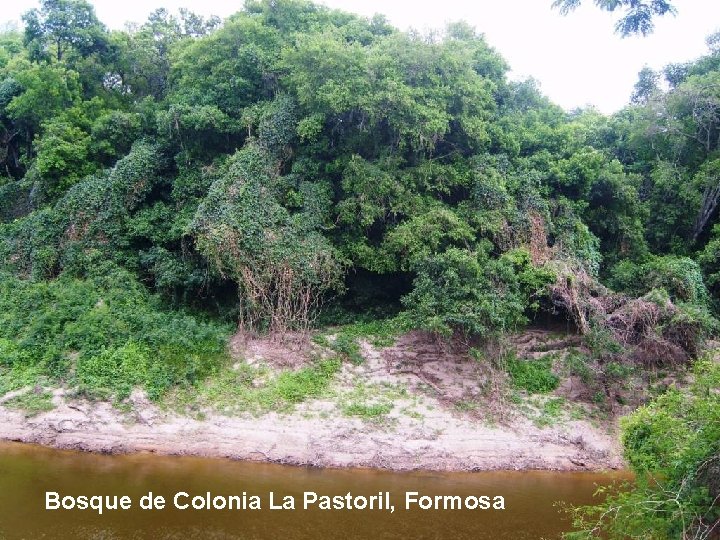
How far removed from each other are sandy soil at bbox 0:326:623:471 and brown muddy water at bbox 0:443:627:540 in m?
0.33

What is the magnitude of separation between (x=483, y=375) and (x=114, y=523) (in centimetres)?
1024

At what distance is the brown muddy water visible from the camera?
9.71 metres

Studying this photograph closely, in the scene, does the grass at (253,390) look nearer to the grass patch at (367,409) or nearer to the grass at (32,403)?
the grass patch at (367,409)

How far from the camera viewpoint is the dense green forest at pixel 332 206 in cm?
1602

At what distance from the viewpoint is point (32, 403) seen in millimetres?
14094

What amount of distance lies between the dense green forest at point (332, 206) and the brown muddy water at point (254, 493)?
2.72m

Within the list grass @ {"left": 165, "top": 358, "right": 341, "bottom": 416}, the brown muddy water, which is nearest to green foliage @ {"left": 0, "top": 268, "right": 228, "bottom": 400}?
grass @ {"left": 165, "top": 358, "right": 341, "bottom": 416}

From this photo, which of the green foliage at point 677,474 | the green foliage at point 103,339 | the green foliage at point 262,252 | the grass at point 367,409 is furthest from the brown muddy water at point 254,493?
the green foliage at point 262,252

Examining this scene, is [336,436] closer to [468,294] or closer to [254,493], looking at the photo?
[254,493]

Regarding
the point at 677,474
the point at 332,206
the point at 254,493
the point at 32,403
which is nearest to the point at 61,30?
the point at 332,206

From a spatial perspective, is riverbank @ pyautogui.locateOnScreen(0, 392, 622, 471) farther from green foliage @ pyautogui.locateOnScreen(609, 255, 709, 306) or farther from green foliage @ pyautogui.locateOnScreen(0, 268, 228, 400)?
green foliage @ pyautogui.locateOnScreen(609, 255, 709, 306)

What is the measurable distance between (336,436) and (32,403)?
7735 millimetres

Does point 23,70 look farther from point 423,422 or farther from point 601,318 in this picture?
point 601,318

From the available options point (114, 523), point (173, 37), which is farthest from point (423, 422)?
point (173, 37)
